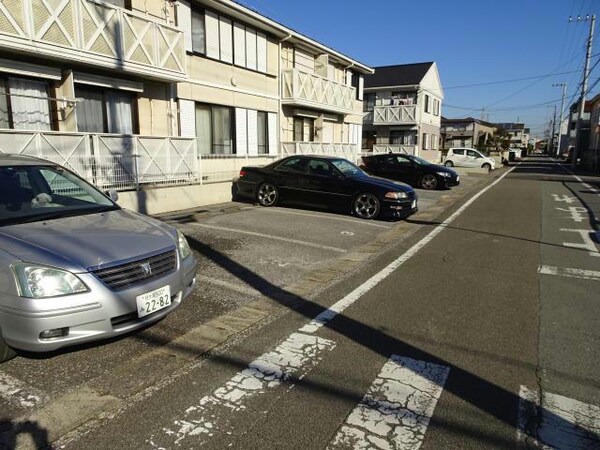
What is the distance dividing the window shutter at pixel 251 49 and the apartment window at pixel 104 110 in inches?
214

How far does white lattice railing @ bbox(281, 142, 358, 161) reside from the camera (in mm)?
17922

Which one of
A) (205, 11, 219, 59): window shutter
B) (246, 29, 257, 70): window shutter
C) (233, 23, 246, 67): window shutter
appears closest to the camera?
(205, 11, 219, 59): window shutter

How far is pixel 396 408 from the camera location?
115 inches

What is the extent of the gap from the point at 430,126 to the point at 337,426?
1452 inches

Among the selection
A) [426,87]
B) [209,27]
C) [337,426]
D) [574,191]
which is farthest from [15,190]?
[426,87]

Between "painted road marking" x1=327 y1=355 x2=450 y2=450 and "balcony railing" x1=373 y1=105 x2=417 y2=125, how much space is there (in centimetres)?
3086

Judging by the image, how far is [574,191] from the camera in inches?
717

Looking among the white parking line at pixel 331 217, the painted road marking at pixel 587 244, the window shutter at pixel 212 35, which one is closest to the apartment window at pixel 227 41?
the window shutter at pixel 212 35

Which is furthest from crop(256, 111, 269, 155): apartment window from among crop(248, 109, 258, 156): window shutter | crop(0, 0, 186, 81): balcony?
crop(0, 0, 186, 81): balcony

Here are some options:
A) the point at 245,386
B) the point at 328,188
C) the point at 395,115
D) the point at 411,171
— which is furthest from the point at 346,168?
the point at 395,115

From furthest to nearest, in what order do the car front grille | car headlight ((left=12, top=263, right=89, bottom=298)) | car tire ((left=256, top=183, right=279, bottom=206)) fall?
car tire ((left=256, top=183, right=279, bottom=206)) → the car front grille → car headlight ((left=12, top=263, right=89, bottom=298))

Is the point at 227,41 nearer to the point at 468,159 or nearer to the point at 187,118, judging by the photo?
the point at 187,118

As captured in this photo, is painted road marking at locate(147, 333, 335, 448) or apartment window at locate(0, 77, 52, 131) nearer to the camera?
painted road marking at locate(147, 333, 335, 448)

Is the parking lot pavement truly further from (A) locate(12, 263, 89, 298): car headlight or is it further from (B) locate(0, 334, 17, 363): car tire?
(A) locate(12, 263, 89, 298): car headlight
